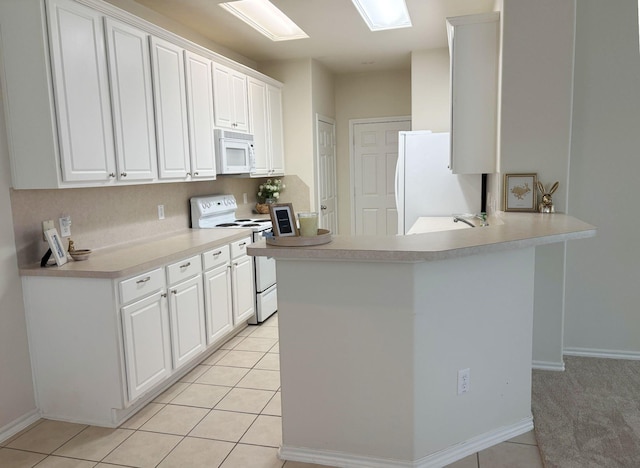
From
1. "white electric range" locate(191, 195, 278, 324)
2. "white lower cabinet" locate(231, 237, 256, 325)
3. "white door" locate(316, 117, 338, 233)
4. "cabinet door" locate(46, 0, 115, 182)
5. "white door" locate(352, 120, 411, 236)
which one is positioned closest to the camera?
"cabinet door" locate(46, 0, 115, 182)

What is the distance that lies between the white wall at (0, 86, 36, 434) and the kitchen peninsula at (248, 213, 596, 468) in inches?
58.4

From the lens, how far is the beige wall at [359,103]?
6422 mm

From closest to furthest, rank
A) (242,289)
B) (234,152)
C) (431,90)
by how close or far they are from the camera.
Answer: (242,289) → (234,152) → (431,90)

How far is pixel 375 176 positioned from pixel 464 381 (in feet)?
15.4

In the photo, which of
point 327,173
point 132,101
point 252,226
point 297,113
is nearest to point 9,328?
point 132,101

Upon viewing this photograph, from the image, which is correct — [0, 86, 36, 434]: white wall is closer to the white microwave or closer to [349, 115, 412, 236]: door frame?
the white microwave

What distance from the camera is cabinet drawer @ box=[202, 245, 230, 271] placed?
3.49 metres

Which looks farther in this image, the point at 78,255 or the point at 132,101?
the point at 132,101

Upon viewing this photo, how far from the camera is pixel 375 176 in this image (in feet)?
22.0

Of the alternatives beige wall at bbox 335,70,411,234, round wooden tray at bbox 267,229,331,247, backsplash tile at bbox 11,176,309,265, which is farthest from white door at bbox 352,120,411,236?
round wooden tray at bbox 267,229,331,247

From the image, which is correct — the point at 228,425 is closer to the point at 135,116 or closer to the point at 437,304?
the point at 437,304

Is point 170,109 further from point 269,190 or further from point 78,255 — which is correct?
point 269,190

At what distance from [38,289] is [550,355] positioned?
125 inches

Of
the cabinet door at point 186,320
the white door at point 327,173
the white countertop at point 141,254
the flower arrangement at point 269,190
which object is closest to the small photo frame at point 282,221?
the white countertop at point 141,254
